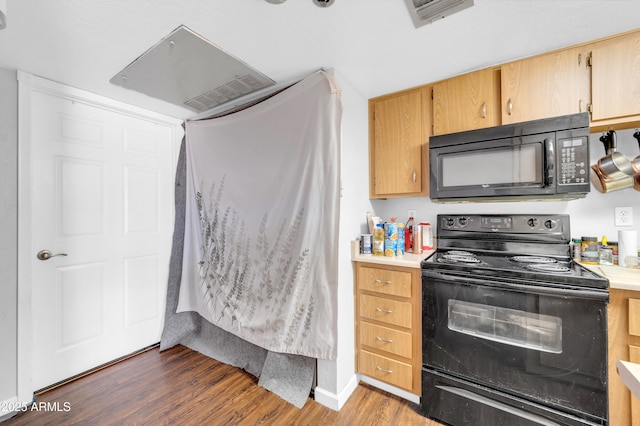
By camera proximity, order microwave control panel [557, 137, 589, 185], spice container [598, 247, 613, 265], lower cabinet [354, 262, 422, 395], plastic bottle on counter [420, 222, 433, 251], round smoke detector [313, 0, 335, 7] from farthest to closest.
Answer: plastic bottle on counter [420, 222, 433, 251] < lower cabinet [354, 262, 422, 395] < spice container [598, 247, 613, 265] < microwave control panel [557, 137, 589, 185] < round smoke detector [313, 0, 335, 7]

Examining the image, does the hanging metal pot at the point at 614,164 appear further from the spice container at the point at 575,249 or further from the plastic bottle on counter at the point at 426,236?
the plastic bottle on counter at the point at 426,236

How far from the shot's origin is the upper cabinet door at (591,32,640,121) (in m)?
1.33

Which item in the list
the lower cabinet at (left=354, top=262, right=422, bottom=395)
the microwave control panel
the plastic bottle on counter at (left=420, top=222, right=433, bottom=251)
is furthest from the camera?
the plastic bottle on counter at (left=420, top=222, right=433, bottom=251)

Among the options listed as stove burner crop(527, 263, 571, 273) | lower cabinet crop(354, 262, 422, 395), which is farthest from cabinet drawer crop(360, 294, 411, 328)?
stove burner crop(527, 263, 571, 273)

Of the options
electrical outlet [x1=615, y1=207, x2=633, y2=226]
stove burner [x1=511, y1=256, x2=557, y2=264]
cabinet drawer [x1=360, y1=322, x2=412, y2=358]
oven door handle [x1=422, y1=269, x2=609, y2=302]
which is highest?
electrical outlet [x1=615, y1=207, x2=633, y2=226]

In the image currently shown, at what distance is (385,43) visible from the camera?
1.42 m

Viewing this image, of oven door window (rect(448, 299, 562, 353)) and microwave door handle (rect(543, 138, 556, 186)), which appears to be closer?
oven door window (rect(448, 299, 562, 353))

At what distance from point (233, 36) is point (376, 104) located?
1.15 metres

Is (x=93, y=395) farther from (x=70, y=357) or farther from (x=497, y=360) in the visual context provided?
(x=497, y=360)

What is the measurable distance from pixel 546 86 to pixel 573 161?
472mm

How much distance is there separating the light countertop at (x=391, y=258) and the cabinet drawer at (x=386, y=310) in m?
0.25

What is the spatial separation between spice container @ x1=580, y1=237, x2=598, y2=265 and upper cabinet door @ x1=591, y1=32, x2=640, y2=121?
703mm

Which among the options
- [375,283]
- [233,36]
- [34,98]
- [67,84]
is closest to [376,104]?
[233,36]

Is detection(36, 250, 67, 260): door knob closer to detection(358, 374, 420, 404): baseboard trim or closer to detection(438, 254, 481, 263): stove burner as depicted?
detection(358, 374, 420, 404): baseboard trim
